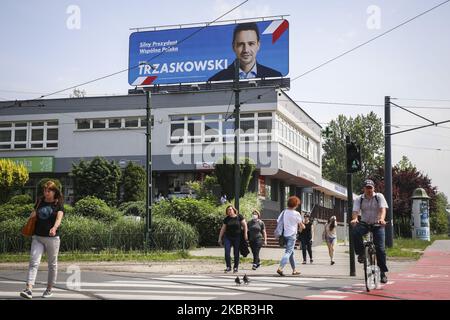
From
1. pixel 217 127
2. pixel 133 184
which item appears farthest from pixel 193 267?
pixel 217 127

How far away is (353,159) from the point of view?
47.8ft

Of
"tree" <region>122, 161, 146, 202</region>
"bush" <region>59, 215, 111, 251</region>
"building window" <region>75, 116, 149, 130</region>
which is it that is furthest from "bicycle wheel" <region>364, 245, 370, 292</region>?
"building window" <region>75, 116, 149, 130</region>

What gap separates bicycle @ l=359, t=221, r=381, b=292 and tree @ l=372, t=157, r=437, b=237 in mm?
40442

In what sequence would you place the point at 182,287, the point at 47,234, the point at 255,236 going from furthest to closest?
the point at 255,236, the point at 182,287, the point at 47,234

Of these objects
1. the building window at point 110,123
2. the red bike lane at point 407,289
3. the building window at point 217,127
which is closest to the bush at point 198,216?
the red bike lane at point 407,289

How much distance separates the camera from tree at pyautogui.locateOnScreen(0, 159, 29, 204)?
3622 cm

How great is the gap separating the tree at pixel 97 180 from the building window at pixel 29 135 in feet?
28.4

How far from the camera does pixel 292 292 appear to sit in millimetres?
10602

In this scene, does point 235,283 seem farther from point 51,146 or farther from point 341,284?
point 51,146

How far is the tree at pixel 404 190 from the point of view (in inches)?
A: 2035

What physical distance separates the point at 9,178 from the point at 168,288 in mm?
27391

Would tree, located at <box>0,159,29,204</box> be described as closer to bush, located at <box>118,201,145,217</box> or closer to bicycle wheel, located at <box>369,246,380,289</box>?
bush, located at <box>118,201,145,217</box>

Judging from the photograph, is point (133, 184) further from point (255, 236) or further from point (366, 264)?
point (366, 264)

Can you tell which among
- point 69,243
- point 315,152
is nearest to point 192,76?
point 315,152
